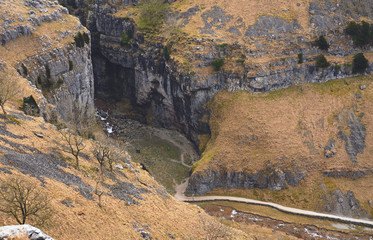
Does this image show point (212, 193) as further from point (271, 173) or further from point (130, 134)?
point (130, 134)

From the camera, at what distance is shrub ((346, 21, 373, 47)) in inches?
2820

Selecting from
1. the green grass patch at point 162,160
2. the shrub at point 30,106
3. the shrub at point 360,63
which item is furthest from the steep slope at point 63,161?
the shrub at point 360,63

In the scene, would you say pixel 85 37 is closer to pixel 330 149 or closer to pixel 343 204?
pixel 330 149

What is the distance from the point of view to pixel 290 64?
234ft

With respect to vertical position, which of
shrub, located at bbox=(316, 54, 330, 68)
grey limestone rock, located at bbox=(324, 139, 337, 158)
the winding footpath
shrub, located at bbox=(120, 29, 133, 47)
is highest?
shrub, located at bbox=(120, 29, 133, 47)

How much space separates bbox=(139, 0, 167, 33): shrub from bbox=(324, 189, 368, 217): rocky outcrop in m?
51.9

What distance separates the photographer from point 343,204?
57.3 m

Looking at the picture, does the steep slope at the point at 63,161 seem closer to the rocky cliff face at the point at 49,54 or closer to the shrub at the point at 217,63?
the rocky cliff face at the point at 49,54

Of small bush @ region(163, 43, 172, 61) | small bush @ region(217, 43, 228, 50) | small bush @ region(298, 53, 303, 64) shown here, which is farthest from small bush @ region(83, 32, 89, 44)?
small bush @ region(298, 53, 303, 64)

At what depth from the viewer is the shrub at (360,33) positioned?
2820 inches

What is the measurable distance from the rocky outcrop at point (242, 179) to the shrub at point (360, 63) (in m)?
27.3

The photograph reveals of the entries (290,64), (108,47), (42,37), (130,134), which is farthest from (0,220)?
(108,47)

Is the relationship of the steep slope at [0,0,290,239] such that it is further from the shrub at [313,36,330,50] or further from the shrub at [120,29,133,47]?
the shrub at [313,36,330,50]

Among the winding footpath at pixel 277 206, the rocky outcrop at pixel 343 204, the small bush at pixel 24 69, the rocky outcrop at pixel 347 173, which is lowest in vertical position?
the winding footpath at pixel 277 206
